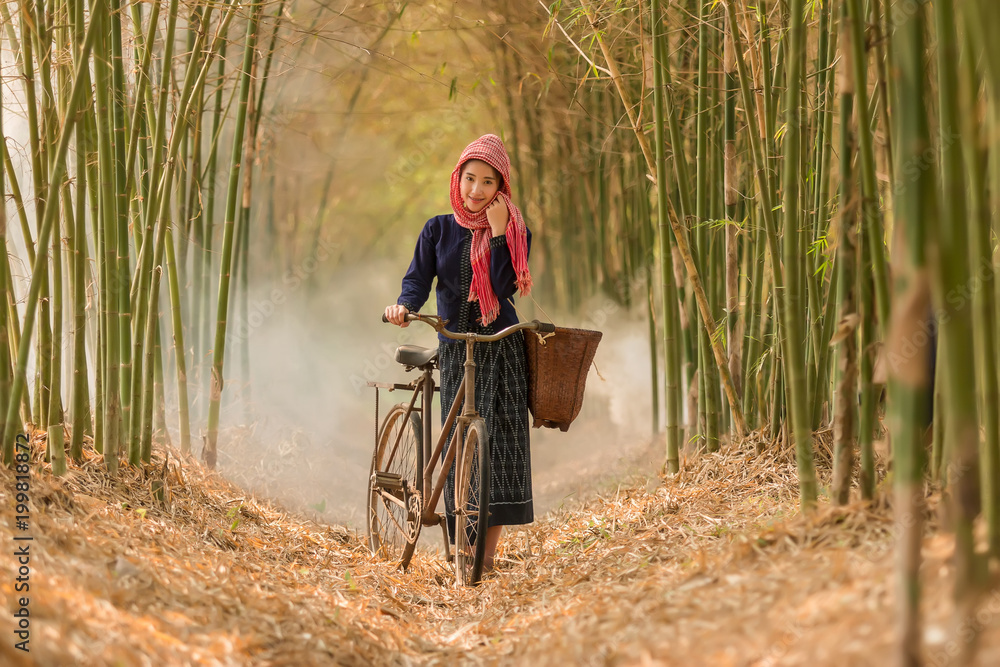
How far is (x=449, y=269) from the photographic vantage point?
2.28 meters

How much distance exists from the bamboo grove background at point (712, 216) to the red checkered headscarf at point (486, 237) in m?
0.39

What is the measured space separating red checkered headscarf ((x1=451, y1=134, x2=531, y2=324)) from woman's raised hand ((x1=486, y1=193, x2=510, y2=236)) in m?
0.01

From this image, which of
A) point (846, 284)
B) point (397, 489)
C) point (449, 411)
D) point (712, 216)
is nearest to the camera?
point (846, 284)

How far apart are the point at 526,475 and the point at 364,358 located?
3.90m

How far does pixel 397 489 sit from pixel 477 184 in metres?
0.96

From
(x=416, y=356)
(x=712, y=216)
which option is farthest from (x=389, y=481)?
(x=712, y=216)

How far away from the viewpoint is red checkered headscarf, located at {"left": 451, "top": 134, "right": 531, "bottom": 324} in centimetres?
222

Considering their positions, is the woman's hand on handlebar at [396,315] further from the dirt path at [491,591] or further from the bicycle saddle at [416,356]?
the dirt path at [491,591]

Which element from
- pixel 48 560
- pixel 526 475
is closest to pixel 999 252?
pixel 526 475

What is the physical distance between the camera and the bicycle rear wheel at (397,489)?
2391 mm

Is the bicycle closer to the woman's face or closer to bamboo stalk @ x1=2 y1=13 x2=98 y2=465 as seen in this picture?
the woman's face

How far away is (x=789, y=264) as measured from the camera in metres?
1.43

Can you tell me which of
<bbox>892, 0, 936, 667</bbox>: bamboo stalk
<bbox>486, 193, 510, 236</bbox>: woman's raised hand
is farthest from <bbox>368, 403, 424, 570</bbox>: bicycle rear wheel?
<bbox>892, 0, 936, 667</bbox>: bamboo stalk

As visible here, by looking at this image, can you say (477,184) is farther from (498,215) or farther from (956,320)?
(956,320)
